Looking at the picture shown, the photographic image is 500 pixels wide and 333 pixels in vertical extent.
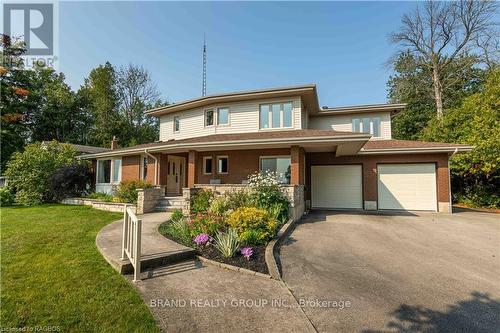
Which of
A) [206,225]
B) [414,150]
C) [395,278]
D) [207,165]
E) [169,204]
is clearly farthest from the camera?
[207,165]

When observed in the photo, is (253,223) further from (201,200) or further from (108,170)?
(108,170)

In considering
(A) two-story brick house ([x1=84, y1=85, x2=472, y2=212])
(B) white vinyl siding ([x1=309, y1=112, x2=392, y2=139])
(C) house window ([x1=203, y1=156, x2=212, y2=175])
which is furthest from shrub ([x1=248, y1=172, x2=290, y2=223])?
(B) white vinyl siding ([x1=309, y1=112, x2=392, y2=139])

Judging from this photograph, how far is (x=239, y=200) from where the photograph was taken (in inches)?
337

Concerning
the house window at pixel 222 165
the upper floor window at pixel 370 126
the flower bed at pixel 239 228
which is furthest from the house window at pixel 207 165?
the upper floor window at pixel 370 126

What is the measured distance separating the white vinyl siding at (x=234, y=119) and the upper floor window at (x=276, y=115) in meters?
0.21

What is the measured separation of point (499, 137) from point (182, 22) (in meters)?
17.4

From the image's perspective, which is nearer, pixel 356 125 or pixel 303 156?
pixel 303 156

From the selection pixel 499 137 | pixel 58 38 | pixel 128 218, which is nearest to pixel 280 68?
pixel 58 38

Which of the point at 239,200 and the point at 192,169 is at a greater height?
the point at 192,169

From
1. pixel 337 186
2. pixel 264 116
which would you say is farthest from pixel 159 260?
pixel 337 186

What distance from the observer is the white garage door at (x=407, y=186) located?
11656mm

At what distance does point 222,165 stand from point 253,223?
25.0ft

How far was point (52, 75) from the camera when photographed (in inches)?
1250

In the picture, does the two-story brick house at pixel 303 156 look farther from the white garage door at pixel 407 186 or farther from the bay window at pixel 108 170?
the bay window at pixel 108 170
